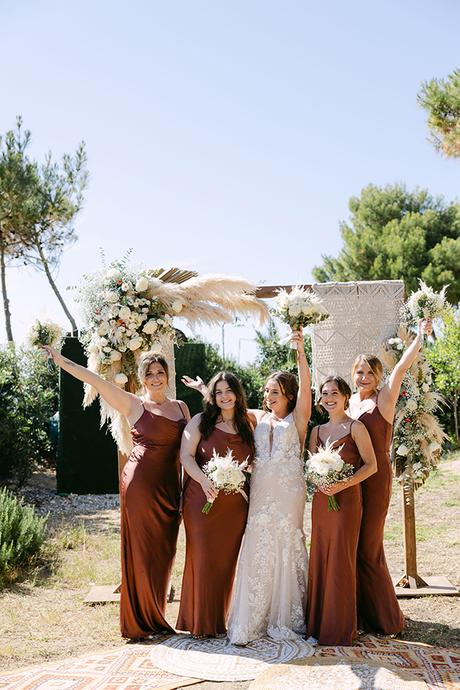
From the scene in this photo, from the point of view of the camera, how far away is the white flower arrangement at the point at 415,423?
21.2 ft

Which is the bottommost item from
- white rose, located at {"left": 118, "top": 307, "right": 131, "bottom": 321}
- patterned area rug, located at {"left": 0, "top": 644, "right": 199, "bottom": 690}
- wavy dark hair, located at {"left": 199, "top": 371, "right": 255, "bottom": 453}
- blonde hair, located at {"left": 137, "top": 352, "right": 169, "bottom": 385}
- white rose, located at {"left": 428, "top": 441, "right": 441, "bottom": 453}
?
patterned area rug, located at {"left": 0, "top": 644, "right": 199, "bottom": 690}

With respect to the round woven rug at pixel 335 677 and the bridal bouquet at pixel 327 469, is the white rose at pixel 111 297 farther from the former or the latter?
the round woven rug at pixel 335 677

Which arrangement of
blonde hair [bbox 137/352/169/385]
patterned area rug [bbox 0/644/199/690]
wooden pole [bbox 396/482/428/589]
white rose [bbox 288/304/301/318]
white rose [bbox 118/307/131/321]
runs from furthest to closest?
wooden pole [bbox 396/482/428/589] < white rose [bbox 118/307/131/321] < blonde hair [bbox 137/352/169/385] < white rose [bbox 288/304/301/318] < patterned area rug [bbox 0/644/199/690]

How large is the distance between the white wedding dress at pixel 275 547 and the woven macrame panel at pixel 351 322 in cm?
182

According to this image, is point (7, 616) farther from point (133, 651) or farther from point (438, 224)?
point (438, 224)

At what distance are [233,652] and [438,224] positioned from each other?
20764mm

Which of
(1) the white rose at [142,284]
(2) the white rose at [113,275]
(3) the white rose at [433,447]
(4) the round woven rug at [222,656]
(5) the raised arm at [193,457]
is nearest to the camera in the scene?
(4) the round woven rug at [222,656]

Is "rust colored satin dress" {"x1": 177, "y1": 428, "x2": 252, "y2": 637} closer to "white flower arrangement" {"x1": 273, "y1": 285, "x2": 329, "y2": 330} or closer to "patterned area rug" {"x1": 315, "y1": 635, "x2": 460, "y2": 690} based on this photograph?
"patterned area rug" {"x1": 315, "y1": 635, "x2": 460, "y2": 690}

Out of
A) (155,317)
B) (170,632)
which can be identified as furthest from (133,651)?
(155,317)

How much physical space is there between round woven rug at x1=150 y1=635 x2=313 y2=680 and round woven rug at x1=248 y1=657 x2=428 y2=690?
187 mm

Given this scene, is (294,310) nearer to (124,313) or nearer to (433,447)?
(124,313)

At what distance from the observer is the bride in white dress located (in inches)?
203

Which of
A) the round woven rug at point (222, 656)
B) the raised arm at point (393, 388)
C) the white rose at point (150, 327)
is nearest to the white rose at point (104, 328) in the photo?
the white rose at point (150, 327)

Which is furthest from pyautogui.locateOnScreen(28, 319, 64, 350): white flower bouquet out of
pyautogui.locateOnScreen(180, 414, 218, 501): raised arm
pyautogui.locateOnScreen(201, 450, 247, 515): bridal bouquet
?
pyautogui.locateOnScreen(201, 450, 247, 515): bridal bouquet
